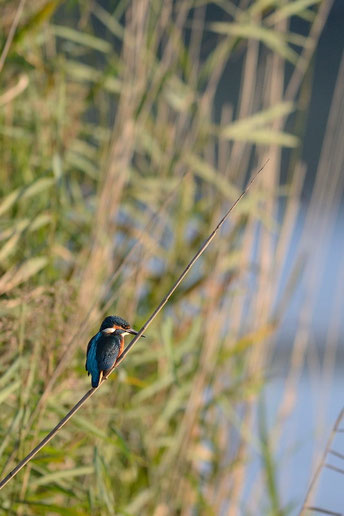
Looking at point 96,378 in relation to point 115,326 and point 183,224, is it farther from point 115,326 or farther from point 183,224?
point 183,224

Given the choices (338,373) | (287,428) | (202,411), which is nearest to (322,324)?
(338,373)

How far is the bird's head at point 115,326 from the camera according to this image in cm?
57

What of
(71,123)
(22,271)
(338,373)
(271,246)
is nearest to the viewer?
(22,271)

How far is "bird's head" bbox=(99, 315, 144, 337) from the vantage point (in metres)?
0.57

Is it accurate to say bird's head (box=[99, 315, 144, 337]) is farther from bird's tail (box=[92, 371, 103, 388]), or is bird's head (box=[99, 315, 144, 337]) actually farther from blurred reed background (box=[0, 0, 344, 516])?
blurred reed background (box=[0, 0, 344, 516])

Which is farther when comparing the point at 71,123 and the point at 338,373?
the point at 338,373

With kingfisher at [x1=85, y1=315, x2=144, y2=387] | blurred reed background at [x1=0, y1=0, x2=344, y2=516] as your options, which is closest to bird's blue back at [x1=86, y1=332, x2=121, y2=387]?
kingfisher at [x1=85, y1=315, x2=144, y2=387]

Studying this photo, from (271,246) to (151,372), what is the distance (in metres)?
0.39

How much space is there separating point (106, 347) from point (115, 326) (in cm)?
2

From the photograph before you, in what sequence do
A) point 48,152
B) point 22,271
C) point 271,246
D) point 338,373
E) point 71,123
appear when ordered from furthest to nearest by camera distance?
point 338,373 → point 271,246 → point 71,123 → point 48,152 → point 22,271

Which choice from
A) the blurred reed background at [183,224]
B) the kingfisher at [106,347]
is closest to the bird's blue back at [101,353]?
the kingfisher at [106,347]

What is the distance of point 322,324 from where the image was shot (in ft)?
12.8

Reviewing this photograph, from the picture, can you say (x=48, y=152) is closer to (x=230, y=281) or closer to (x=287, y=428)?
(x=230, y=281)

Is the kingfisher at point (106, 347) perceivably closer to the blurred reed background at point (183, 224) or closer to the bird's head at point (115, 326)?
the bird's head at point (115, 326)
